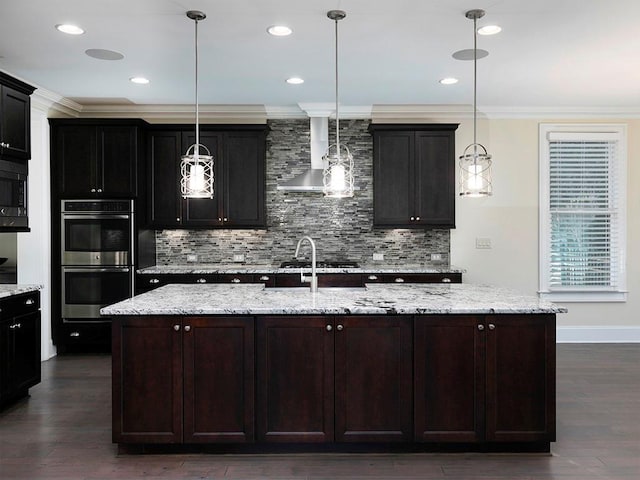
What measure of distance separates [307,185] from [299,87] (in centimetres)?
105

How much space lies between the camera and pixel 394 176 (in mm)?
5785

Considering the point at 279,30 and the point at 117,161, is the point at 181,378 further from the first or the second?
the point at 117,161

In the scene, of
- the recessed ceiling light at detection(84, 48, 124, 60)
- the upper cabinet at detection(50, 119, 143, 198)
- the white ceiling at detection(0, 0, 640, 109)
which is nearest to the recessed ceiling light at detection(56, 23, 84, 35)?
the white ceiling at detection(0, 0, 640, 109)

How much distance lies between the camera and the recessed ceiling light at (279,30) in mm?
3600

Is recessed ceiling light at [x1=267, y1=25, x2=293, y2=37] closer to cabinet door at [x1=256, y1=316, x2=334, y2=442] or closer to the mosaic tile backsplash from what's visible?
cabinet door at [x1=256, y1=316, x2=334, y2=442]

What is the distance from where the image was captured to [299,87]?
5.14 meters

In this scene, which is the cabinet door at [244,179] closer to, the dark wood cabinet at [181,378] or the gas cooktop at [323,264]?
the gas cooktop at [323,264]

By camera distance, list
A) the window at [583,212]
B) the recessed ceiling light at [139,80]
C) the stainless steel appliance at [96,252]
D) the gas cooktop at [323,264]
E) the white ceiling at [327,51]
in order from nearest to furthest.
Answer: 1. the white ceiling at [327,51]
2. the recessed ceiling light at [139,80]
3. the stainless steel appliance at [96,252]
4. the gas cooktop at [323,264]
5. the window at [583,212]

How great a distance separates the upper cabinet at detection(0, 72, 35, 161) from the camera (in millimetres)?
4012

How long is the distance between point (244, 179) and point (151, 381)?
126 inches

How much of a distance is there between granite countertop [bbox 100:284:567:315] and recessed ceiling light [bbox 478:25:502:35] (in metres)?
1.83

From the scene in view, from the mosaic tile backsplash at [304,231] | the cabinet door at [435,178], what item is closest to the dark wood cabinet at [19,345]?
the mosaic tile backsplash at [304,231]

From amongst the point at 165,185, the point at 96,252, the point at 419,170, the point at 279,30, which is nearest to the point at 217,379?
the point at 279,30

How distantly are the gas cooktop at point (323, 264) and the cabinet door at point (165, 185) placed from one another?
131 centimetres
